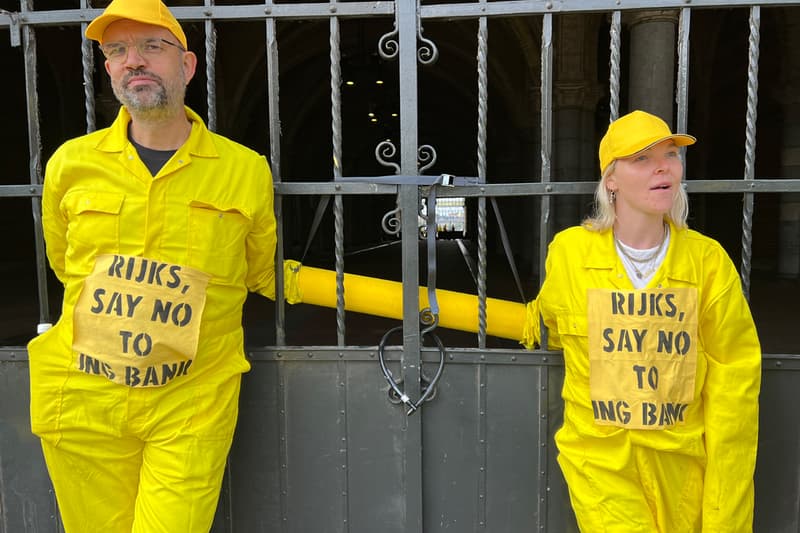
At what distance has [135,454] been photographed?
70.6 inches

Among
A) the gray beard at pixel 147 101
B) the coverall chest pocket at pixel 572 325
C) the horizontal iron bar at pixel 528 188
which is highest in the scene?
the gray beard at pixel 147 101

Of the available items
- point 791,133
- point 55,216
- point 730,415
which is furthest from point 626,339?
point 791,133

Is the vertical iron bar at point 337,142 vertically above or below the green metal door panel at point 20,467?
above

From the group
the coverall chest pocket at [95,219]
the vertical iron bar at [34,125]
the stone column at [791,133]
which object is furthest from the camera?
the stone column at [791,133]

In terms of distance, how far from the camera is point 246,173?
1868mm

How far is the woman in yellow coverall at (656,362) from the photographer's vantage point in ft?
5.51

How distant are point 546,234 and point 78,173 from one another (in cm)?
163

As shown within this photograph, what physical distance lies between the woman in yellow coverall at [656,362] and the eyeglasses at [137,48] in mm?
1418

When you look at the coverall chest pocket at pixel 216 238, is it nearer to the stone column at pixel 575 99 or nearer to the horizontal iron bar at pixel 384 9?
the horizontal iron bar at pixel 384 9

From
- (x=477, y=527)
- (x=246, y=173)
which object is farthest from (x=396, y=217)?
(x=477, y=527)

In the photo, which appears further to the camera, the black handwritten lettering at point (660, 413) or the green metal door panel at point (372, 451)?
the green metal door panel at point (372, 451)

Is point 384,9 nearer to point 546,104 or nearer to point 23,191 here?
point 546,104

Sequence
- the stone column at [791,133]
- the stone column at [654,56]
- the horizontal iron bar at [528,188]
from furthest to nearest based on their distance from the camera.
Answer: the stone column at [791,133] → the stone column at [654,56] → the horizontal iron bar at [528,188]

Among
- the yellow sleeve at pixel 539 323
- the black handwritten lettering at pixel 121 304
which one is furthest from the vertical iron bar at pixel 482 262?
the black handwritten lettering at pixel 121 304
